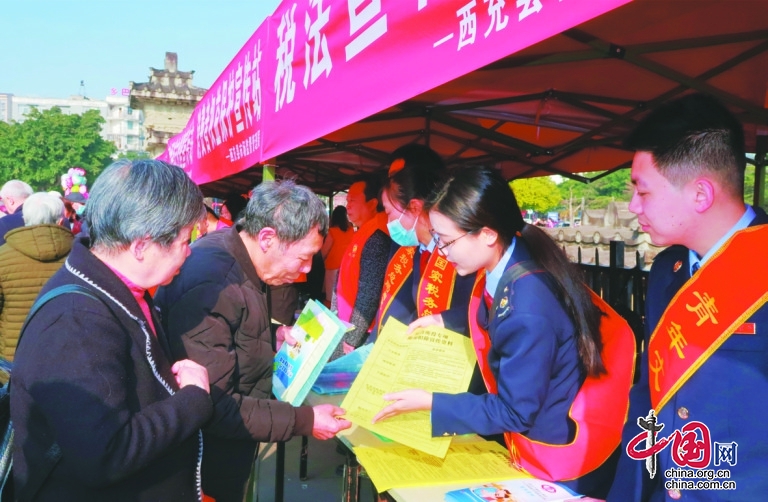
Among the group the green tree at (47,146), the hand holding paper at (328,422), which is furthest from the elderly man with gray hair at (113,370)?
the green tree at (47,146)

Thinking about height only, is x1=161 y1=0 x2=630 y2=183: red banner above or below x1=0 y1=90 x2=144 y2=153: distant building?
below

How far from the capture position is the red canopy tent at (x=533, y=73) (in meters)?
1.38

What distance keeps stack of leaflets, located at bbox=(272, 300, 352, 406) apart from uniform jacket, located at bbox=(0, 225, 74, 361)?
188 cm

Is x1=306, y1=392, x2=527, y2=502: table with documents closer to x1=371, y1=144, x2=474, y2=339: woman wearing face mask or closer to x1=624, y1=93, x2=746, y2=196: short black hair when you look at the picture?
x1=371, y1=144, x2=474, y2=339: woman wearing face mask

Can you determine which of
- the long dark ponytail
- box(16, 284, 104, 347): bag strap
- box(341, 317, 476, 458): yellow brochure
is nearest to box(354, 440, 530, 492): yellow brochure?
box(341, 317, 476, 458): yellow brochure

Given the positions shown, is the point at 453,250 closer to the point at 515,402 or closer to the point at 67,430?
the point at 515,402

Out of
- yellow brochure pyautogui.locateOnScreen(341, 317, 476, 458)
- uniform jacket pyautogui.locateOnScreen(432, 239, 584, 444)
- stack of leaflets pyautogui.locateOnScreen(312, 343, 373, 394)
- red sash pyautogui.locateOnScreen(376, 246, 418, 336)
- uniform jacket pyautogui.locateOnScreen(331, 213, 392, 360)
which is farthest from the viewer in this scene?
uniform jacket pyautogui.locateOnScreen(331, 213, 392, 360)

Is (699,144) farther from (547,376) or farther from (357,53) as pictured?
(357,53)

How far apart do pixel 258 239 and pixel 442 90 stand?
4.36ft

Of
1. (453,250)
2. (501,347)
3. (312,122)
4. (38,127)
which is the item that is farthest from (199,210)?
(38,127)

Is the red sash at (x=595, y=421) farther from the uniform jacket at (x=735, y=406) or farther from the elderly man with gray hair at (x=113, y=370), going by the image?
the elderly man with gray hair at (x=113, y=370)

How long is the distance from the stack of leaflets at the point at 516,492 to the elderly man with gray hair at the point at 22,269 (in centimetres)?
284

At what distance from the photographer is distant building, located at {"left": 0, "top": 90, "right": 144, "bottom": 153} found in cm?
10700

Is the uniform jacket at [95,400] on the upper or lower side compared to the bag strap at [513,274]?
lower
